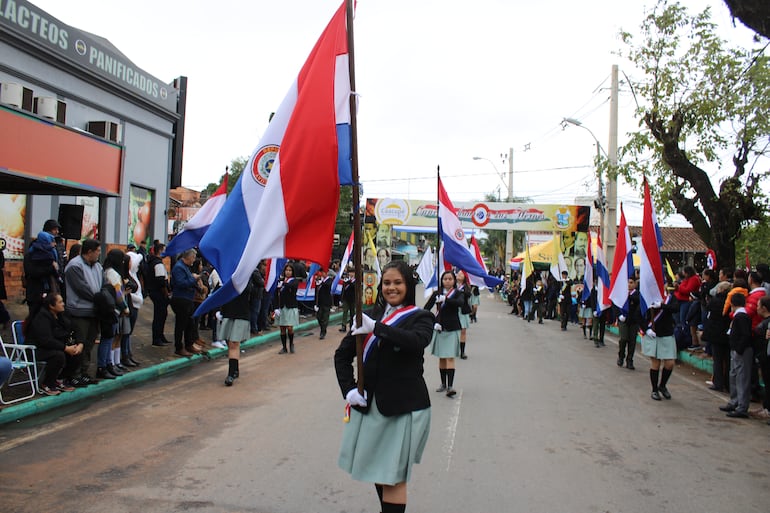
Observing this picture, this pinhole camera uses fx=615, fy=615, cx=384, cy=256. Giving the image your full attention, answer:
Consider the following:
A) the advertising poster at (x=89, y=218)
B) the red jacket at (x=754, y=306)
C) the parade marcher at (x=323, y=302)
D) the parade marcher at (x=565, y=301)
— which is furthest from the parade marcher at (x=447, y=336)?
the parade marcher at (x=565, y=301)

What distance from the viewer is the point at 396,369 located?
3627 millimetres

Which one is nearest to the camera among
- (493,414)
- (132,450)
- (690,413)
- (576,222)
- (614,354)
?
(132,450)

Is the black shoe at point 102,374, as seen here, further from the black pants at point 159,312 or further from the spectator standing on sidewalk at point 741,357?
the spectator standing on sidewalk at point 741,357

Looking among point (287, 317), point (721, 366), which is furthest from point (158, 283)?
point (721, 366)

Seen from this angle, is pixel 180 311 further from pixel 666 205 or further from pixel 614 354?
pixel 666 205

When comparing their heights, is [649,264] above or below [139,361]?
above

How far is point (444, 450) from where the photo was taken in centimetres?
589

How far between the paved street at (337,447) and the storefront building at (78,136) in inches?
127

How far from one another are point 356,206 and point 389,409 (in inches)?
47.3

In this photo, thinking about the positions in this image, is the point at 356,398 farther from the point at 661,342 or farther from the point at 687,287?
the point at 687,287

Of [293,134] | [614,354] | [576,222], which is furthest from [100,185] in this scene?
[576,222]

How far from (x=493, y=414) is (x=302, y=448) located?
8.72 ft

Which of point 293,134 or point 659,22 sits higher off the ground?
point 659,22

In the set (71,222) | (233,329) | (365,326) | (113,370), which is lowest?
(113,370)
